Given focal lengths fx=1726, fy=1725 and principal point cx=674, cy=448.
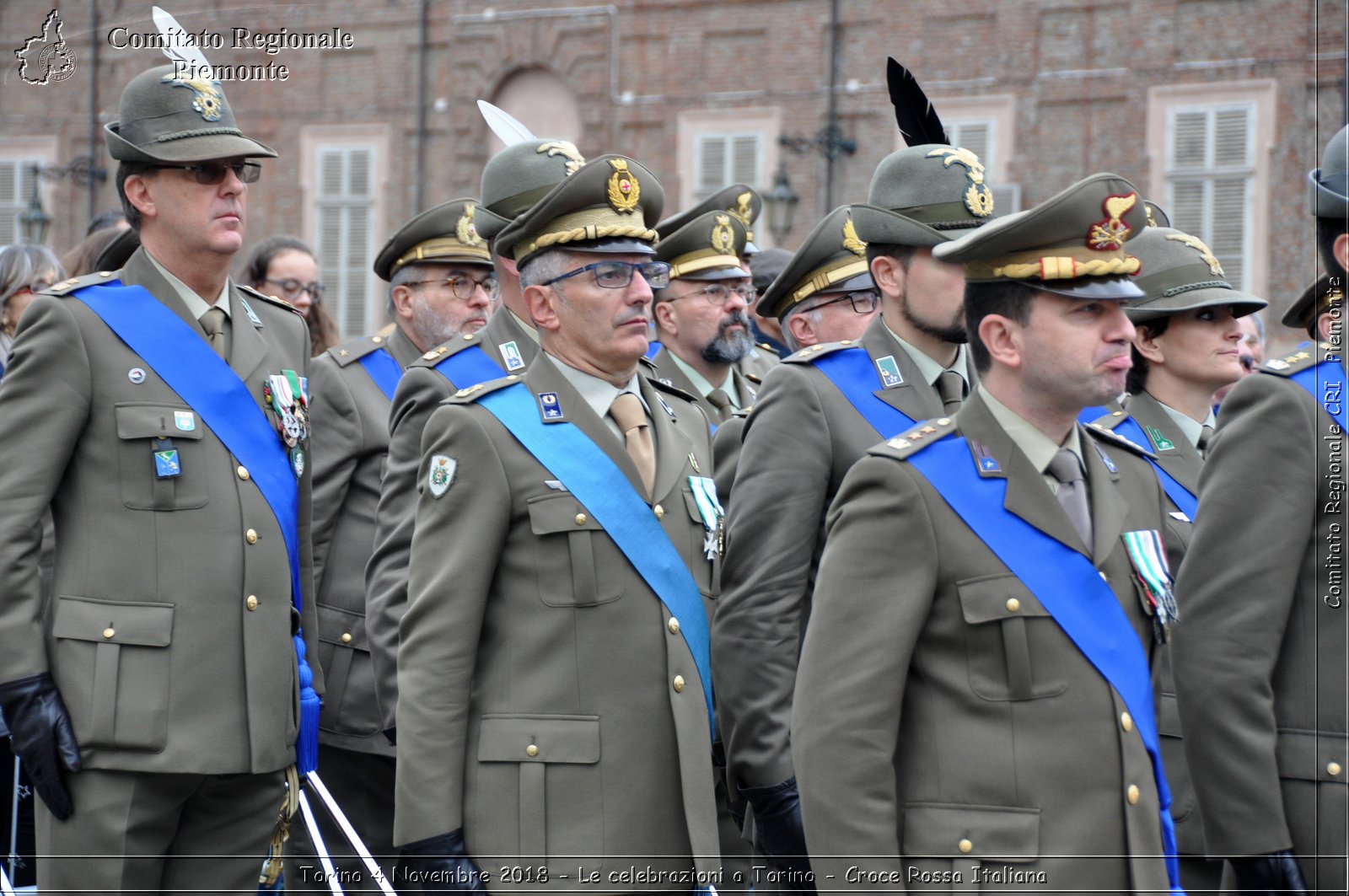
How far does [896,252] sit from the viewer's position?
454 cm

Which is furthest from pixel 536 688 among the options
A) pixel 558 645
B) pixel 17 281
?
pixel 17 281

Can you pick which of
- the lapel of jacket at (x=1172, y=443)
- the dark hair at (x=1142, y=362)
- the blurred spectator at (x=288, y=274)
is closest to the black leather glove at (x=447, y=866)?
the lapel of jacket at (x=1172, y=443)

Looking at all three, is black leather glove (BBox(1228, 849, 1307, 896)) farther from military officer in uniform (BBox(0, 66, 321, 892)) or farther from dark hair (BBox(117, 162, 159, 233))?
dark hair (BBox(117, 162, 159, 233))

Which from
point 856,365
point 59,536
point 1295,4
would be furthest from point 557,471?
point 1295,4

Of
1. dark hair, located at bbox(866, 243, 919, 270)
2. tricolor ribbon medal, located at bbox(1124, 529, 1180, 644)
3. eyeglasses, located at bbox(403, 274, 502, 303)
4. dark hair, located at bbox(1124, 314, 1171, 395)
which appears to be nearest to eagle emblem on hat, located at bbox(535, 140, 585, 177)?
dark hair, located at bbox(866, 243, 919, 270)

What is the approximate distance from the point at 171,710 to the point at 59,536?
54cm

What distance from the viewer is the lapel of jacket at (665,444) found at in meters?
4.20

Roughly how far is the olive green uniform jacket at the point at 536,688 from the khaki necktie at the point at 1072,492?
1069 mm

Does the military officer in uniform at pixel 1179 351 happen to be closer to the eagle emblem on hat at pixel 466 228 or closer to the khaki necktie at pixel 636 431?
the khaki necktie at pixel 636 431

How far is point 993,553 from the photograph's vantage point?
3.27 metres

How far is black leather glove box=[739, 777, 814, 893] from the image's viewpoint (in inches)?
166

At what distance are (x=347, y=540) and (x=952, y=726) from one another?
11.5ft

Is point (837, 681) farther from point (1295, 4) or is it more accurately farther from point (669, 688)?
point (1295, 4)

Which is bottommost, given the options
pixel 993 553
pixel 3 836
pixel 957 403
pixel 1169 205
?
pixel 3 836
